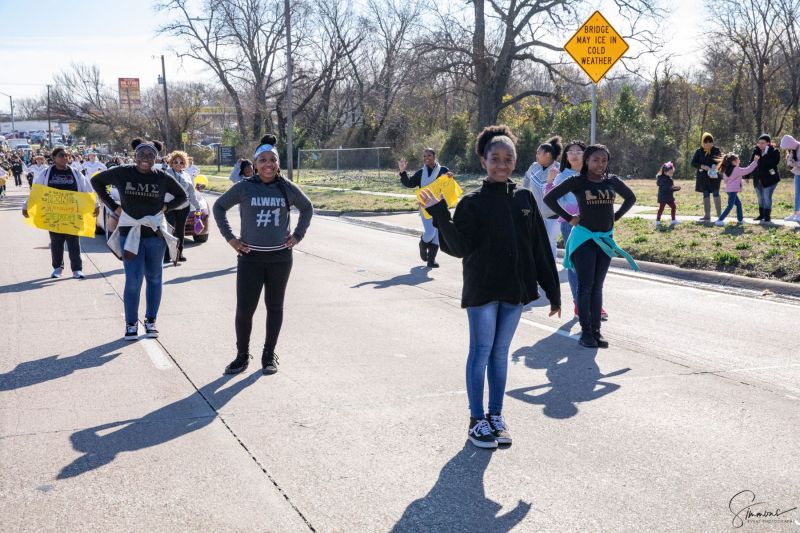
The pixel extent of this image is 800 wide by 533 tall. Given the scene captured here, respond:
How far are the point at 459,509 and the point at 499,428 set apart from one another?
39.8 inches

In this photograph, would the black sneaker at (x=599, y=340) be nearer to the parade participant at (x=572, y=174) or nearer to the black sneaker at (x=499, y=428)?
the parade participant at (x=572, y=174)

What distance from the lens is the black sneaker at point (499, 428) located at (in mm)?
5012

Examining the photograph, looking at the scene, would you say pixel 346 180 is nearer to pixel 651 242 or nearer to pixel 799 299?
pixel 651 242

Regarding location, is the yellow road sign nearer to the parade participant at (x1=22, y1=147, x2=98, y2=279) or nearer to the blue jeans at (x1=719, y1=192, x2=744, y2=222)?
the blue jeans at (x1=719, y1=192, x2=744, y2=222)

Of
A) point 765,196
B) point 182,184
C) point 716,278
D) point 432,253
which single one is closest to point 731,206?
point 765,196

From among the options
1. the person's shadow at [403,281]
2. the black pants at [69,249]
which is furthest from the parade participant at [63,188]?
the person's shadow at [403,281]

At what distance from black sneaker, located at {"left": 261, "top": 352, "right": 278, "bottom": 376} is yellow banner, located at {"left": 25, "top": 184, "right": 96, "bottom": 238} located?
237 inches

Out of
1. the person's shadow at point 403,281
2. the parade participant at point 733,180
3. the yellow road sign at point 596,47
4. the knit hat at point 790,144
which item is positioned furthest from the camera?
the parade participant at point 733,180

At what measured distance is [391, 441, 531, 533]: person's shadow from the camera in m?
3.94

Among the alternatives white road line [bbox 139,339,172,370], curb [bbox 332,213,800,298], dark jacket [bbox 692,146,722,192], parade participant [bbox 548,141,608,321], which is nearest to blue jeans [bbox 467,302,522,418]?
white road line [bbox 139,339,172,370]

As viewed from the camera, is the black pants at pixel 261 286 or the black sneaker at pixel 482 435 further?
the black pants at pixel 261 286

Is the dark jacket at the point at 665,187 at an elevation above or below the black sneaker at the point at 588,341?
above

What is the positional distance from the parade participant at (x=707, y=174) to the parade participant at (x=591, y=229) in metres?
9.65

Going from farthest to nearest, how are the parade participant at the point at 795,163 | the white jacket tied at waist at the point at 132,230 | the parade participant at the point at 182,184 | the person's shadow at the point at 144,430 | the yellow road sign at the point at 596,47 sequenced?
the parade participant at the point at 795,163 < the yellow road sign at the point at 596,47 < the parade participant at the point at 182,184 < the white jacket tied at waist at the point at 132,230 < the person's shadow at the point at 144,430
